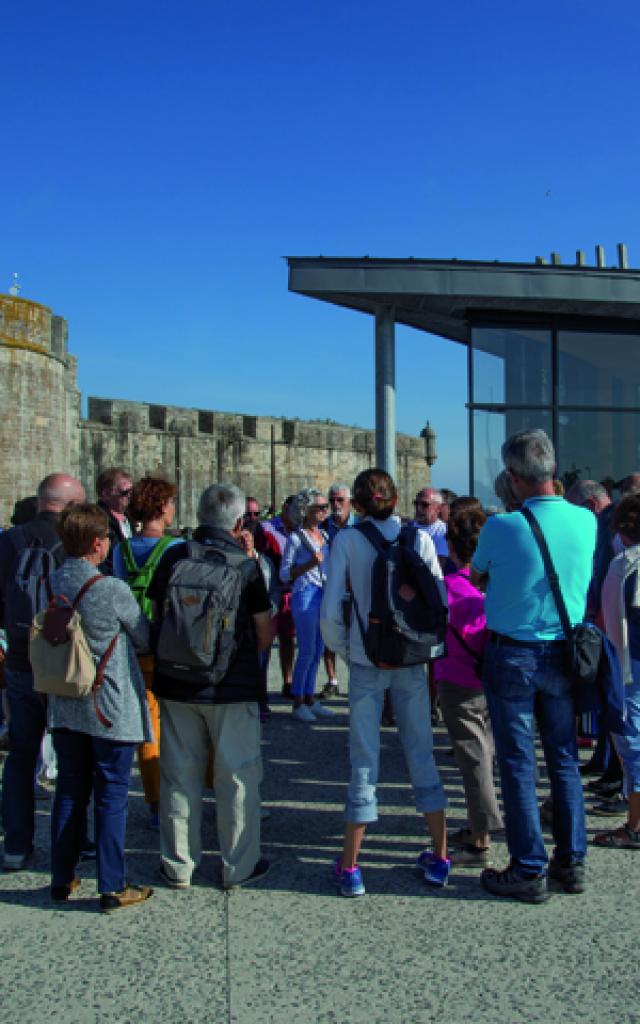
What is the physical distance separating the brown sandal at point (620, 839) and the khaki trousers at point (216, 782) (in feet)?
5.73

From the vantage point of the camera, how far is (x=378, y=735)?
3.91m

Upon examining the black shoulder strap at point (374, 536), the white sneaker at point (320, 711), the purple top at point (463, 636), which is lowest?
the white sneaker at point (320, 711)

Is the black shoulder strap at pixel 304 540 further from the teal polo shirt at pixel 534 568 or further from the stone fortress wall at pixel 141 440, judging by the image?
the stone fortress wall at pixel 141 440

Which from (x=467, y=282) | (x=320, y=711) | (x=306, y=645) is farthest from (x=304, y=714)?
(x=467, y=282)

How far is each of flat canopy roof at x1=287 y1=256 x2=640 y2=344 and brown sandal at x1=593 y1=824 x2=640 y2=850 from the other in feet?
23.7

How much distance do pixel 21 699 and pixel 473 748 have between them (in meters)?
2.24

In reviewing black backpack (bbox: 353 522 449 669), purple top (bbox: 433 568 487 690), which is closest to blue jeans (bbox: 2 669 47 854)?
black backpack (bbox: 353 522 449 669)

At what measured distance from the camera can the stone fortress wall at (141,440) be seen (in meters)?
22.4

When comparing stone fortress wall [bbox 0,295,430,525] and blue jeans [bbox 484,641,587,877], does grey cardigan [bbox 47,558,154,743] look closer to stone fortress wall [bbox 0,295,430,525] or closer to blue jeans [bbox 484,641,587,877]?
blue jeans [bbox 484,641,587,877]

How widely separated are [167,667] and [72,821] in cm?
76

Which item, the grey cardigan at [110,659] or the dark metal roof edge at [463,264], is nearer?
the grey cardigan at [110,659]

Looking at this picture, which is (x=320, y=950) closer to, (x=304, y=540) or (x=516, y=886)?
(x=516, y=886)

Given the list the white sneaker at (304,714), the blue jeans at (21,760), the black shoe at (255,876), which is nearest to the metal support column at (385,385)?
the white sneaker at (304,714)

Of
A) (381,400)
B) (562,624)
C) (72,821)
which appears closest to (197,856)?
(72,821)
